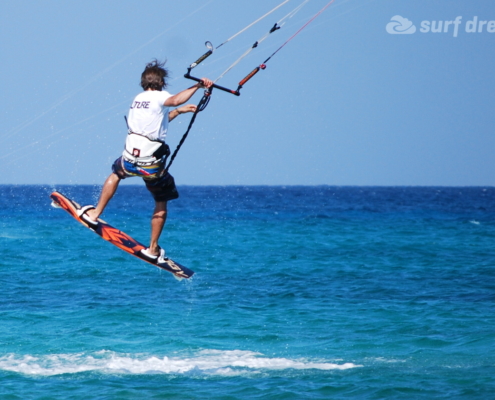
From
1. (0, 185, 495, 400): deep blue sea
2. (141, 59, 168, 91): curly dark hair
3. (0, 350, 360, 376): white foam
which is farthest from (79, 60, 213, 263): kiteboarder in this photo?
(0, 350, 360, 376): white foam

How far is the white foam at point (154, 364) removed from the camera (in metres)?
14.4

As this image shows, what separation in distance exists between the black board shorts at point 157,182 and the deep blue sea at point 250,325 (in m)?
3.88

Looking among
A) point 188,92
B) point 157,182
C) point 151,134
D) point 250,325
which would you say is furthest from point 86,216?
point 250,325

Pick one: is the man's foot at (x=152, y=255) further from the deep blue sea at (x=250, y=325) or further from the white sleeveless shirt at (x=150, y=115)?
the deep blue sea at (x=250, y=325)

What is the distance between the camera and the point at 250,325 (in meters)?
17.9

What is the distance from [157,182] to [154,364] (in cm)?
534

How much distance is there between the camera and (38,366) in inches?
577

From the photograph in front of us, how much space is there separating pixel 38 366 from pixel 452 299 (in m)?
12.0

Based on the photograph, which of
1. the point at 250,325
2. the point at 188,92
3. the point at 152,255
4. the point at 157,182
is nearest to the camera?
the point at 188,92

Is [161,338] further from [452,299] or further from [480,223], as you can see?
[480,223]

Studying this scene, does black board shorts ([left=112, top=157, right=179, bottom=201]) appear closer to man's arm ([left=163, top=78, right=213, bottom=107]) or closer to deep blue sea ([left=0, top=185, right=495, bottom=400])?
man's arm ([left=163, top=78, right=213, bottom=107])

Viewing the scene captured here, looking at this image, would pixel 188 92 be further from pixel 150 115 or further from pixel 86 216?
pixel 86 216

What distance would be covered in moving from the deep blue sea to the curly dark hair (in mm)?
5612

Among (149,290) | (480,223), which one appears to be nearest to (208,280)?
(149,290)
